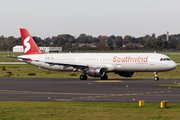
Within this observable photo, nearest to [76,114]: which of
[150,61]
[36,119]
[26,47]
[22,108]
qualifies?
[36,119]

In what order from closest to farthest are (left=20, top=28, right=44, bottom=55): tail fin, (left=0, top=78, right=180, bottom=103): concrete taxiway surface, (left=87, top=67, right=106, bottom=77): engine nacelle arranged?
(left=0, top=78, right=180, bottom=103): concrete taxiway surface, (left=87, top=67, right=106, bottom=77): engine nacelle, (left=20, top=28, right=44, bottom=55): tail fin

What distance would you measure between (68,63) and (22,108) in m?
30.7

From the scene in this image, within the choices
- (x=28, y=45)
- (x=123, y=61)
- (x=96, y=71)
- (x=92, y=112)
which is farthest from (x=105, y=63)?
(x=92, y=112)

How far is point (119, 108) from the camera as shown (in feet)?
71.0

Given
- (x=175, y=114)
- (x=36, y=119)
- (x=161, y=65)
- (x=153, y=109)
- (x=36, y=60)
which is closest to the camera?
(x=36, y=119)

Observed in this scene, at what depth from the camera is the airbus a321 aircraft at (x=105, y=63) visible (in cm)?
4897

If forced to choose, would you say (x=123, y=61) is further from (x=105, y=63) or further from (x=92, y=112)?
(x=92, y=112)

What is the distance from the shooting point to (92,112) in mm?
19812

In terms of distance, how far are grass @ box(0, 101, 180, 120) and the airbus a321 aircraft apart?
26353mm

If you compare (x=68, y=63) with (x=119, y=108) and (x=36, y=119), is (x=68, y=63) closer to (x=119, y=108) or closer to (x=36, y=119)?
(x=119, y=108)

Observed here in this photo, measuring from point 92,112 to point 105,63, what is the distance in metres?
31.9

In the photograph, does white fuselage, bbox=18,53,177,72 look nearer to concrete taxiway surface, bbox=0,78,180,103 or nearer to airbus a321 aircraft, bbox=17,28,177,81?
airbus a321 aircraft, bbox=17,28,177,81

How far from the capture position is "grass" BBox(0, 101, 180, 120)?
18.2m

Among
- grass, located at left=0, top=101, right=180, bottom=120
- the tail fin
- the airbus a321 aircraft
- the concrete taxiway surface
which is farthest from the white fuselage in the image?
grass, located at left=0, top=101, right=180, bottom=120
